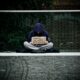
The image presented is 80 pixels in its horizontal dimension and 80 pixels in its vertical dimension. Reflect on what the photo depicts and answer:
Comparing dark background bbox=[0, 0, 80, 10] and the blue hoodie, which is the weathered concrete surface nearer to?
the blue hoodie

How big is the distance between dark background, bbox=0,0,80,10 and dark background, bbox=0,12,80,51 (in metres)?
0.10

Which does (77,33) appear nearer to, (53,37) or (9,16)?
(53,37)

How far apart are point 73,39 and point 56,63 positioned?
846mm

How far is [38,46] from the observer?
1084cm

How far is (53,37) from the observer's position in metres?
11.0

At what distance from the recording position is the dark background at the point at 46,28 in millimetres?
11008

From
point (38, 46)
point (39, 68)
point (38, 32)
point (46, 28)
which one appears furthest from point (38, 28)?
point (39, 68)

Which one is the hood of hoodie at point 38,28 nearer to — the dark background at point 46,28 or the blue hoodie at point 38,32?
the blue hoodie at point 38,32

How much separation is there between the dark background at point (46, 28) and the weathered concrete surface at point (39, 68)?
2.19ft

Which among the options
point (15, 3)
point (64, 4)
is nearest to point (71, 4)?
point (64, 4)

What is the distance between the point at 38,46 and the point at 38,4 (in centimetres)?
72

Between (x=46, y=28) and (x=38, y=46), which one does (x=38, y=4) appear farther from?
(x=38, y=46)

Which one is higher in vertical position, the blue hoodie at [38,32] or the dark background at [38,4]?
the dark background at [38,4]

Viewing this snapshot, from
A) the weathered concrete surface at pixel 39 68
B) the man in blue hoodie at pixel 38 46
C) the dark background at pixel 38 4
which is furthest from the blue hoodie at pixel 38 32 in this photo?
the weathered concrete surface at pixel 39 68
